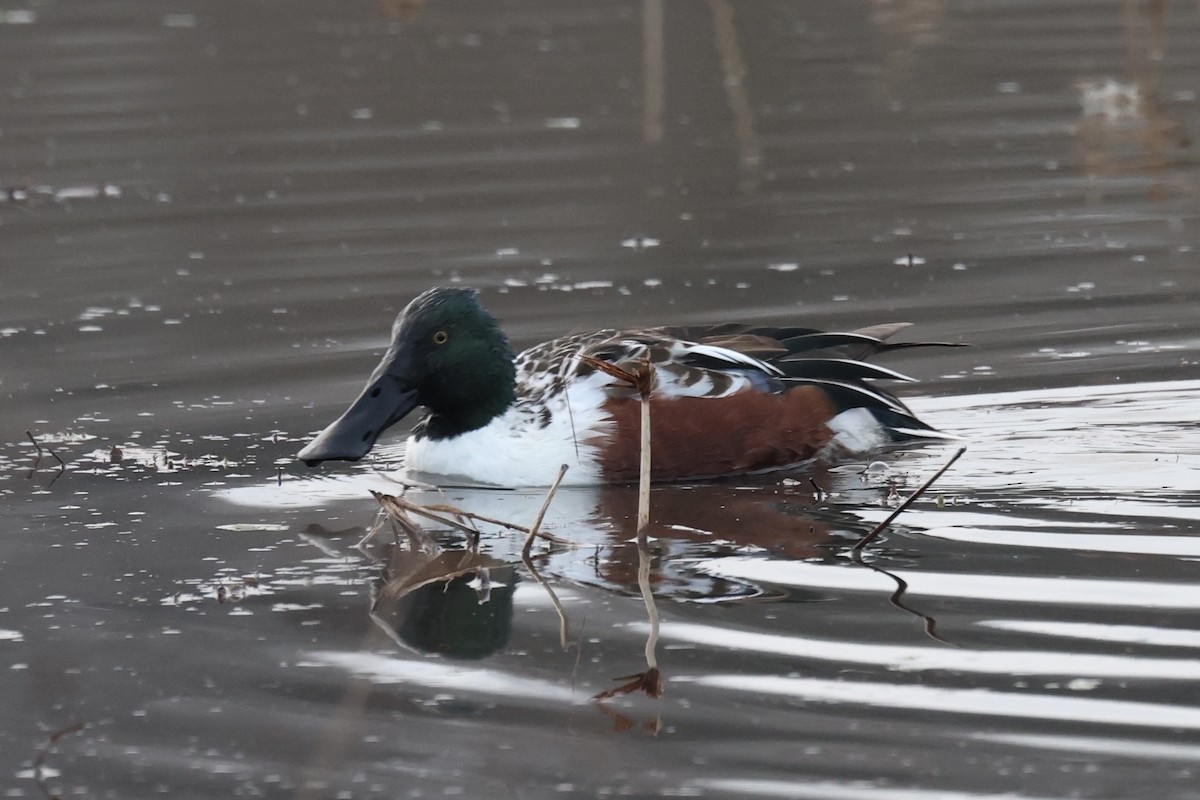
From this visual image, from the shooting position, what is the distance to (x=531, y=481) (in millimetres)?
7234

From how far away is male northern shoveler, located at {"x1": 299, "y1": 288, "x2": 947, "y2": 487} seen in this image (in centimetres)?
721

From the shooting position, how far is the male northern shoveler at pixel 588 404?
7207 millimetres

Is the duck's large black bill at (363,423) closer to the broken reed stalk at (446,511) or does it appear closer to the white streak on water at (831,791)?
the broken reed stalk at (446,511)

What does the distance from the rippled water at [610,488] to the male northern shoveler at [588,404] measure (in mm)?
214

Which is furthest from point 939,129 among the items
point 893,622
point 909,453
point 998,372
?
point 893,622

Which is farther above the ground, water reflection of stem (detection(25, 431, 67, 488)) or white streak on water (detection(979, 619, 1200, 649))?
water reflection of stem (detection(25, 431, 67, 488))

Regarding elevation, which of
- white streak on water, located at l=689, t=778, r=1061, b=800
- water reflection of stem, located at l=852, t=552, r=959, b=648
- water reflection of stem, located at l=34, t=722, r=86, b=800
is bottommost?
water reflection of stem, located at l=34, t=722, r=86, b=800

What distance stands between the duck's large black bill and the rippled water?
21cm

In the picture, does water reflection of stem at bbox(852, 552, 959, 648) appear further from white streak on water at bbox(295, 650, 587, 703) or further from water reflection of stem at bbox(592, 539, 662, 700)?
white streak on water at bbox(295, 650, 587, 703)

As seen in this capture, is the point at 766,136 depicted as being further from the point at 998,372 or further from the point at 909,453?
the point at 909,453

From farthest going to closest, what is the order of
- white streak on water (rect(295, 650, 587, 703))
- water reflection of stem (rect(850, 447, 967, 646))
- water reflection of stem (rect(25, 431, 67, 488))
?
1. water reflection of stem (rect(25, 431, 67, 488))
2. water reflection of stem (rect(850, 447, 967, 646))
3. white streak on water (rect(295, 650, 587, 703))

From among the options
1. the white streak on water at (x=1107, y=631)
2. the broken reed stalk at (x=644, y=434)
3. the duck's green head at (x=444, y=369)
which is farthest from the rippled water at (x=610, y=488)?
the duck's green head at (x=444, y=369)

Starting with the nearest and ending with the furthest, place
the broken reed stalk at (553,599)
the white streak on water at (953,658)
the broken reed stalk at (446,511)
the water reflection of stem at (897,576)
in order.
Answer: the white streak on water at (953,658), the water reflection of stem at (897,576), the broken reed stalk at (553,599), the broken reed stalk at (446,511)

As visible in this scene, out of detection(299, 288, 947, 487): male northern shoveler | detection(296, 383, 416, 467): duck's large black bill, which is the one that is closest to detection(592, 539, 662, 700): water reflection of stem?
detection(299, 288, 947, 487): male northern shoveler
